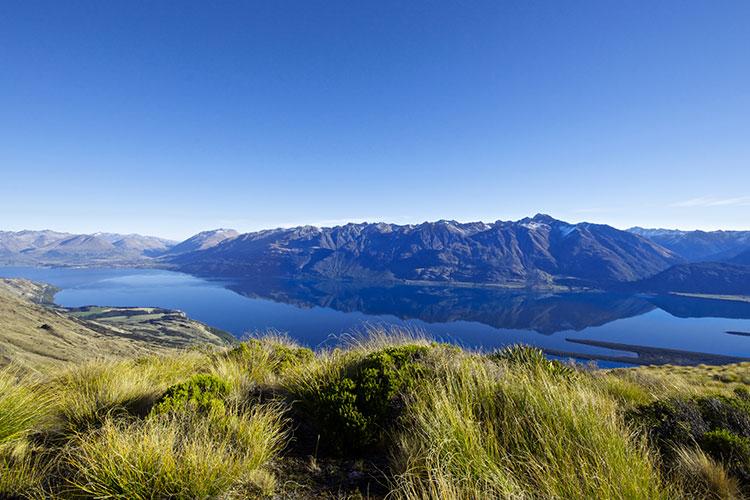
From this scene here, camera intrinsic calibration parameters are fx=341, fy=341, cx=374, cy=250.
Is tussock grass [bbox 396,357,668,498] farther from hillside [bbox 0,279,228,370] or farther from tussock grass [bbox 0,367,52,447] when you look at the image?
hillside [bbox 0,279,228,370]

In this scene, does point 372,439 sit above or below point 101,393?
below

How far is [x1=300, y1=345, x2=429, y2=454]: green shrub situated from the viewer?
189 inches

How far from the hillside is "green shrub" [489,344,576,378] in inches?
392

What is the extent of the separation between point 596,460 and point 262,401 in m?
5.11

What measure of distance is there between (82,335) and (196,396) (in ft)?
415

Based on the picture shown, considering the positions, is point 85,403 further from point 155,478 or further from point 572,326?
point 572,326

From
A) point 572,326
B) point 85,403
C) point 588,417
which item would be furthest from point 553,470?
point 572,326

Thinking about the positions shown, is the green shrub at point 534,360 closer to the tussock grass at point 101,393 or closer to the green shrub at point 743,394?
the green shrub at point 743,394

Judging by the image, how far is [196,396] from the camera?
16.5 ft

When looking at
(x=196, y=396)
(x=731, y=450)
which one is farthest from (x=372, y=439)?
(x=731, y=450)

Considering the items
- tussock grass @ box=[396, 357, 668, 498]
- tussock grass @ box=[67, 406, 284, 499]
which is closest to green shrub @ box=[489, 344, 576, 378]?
tussock grass @ box=[396, 357, 668, 498]

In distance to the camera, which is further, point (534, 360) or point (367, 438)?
point (534, 360)

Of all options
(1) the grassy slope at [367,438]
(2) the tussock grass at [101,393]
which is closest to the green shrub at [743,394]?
(1) the grassy slope at [367,438]

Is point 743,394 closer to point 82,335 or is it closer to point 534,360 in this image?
point 534,360
